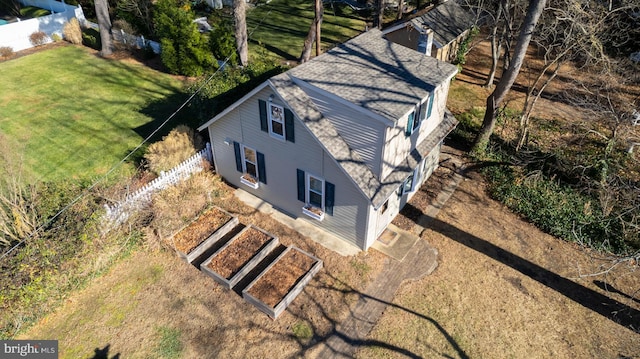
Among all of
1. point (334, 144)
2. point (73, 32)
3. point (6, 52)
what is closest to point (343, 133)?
point (334, 144)

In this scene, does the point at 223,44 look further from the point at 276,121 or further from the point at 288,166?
the point at 288,166

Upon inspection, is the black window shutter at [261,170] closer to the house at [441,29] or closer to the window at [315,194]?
the window at [315,194]

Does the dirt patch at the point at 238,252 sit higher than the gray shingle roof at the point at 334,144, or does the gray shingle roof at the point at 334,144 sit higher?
the gray shingle roof at the point at 334,144

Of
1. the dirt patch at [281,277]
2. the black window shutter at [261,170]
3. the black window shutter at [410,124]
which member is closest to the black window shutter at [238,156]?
the black window shutter at [261,170]

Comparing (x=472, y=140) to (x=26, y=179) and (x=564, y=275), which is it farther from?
(x=26, y=179)

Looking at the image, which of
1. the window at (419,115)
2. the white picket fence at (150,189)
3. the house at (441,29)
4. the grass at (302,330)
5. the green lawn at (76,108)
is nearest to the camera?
the grass at (302,330)

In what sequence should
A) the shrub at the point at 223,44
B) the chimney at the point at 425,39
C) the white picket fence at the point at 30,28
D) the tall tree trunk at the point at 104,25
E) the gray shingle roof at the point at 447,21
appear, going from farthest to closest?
the white picket fence at the point at 30,28 < the tall tree trunk at the point at 104,25 < the gray shingle roof at the point at 447,21 < the shrub at the point at 223,44 < the chimney at the point at 425,39

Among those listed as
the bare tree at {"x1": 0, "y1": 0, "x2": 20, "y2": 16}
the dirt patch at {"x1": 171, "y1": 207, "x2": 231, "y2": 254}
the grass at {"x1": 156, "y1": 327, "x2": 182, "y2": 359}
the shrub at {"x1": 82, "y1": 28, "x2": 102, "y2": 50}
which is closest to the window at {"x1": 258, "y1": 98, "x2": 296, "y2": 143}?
the dirt patch at {"x1": 171, "y1": 207, "x2": 231, "y2": 254}

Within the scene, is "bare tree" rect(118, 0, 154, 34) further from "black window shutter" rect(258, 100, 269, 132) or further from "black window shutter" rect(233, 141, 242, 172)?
"black window shutter" rect(258, 100, 269, 132)
